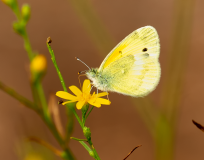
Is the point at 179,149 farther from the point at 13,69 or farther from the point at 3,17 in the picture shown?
the point at 3,17

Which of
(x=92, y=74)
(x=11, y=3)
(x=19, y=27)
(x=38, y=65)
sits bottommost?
(x=92, y=74)

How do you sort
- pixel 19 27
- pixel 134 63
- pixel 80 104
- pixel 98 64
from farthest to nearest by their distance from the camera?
pixel 98 64, pixel 134 63, pixel 19 27, pixel 80 104

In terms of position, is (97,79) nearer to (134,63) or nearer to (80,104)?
(134,63)

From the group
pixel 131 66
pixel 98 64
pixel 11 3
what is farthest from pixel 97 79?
pixel 98 64

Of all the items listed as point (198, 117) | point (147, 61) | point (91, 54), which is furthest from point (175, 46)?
point (91, 54)

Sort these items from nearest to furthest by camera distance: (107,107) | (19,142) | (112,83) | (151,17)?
(19,142) → (112,83) → (107,107) → (151,17)

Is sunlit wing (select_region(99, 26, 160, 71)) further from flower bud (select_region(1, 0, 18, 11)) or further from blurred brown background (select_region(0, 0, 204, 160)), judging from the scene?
blurred brown background (select_region(0, 0, 204, 160))
